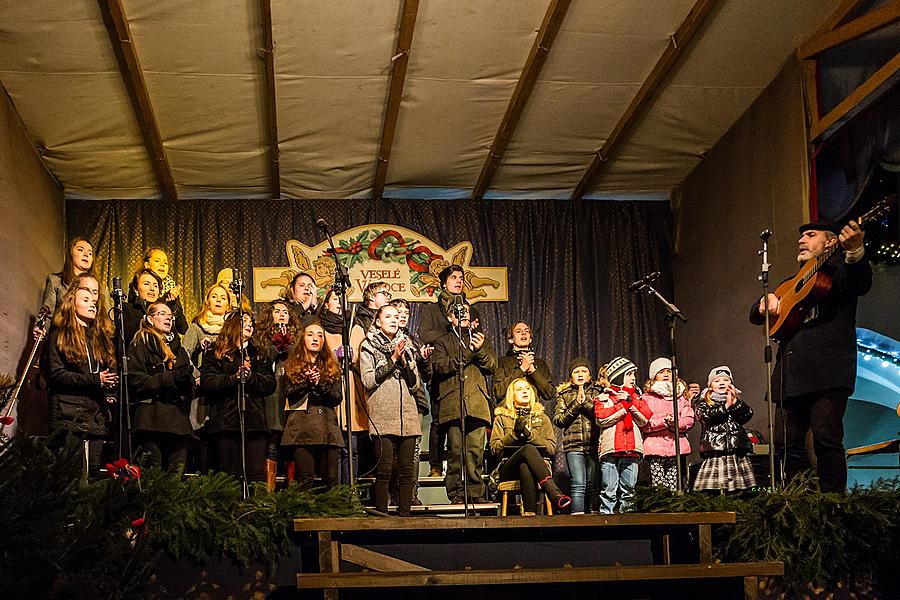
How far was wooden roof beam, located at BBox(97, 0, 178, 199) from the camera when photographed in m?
6.59

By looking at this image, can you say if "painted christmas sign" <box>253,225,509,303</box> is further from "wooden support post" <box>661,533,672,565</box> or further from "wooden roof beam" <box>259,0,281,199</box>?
"wooden support post" <box>661,533,672,565</box>

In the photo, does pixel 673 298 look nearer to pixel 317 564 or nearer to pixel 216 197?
pixel 216 197

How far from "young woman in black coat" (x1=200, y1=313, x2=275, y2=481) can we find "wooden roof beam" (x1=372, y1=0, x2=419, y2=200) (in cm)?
213

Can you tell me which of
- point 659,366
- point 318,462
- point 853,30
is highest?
point 853,30

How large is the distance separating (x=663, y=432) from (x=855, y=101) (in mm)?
2479

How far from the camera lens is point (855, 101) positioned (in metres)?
6.74

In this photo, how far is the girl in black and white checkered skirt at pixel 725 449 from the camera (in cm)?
643

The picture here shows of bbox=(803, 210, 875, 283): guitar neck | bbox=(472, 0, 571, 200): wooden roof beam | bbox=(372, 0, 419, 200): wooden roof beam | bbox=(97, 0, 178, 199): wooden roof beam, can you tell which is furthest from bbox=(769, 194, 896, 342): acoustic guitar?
bbox=(97, 0, 178, 199): wooden roof beam

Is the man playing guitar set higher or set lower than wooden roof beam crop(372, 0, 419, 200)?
lower

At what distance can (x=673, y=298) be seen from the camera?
10273mm

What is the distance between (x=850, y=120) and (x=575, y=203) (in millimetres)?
3647

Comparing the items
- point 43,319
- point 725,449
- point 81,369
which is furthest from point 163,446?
point 725,449

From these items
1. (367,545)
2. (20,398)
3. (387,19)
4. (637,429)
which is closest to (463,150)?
(387,19)

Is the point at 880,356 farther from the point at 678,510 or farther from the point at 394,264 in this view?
the point at 394,264
